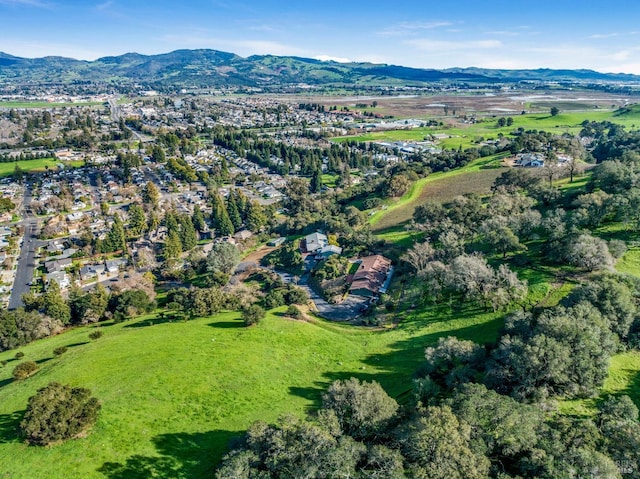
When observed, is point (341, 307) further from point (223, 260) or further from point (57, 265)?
point (57, 265)

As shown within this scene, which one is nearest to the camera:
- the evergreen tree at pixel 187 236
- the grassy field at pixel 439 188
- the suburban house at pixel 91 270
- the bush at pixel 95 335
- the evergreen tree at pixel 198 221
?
the bush at pixel 95 335

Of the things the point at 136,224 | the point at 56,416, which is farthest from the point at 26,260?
the point at 56,416

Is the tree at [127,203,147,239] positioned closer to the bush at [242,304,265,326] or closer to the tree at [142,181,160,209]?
the tree at [142,181,160,209]

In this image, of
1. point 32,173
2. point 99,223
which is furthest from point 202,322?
point 32,173

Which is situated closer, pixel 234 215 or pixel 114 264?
pixel 114 264

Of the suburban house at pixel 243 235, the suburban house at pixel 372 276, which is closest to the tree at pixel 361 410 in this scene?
the suburban house at pixel 372 276

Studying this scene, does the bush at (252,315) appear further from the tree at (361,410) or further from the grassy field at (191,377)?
the tree at (361,410)
